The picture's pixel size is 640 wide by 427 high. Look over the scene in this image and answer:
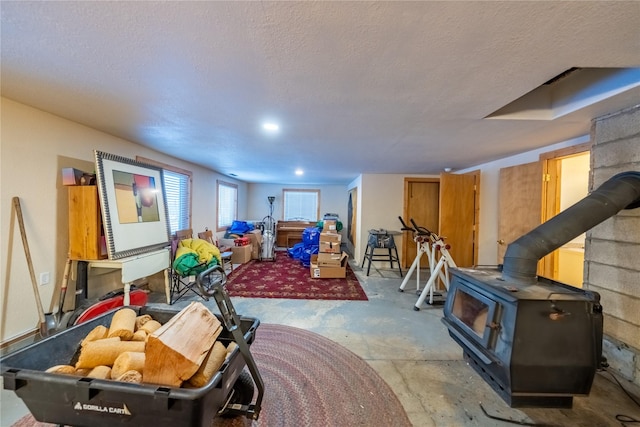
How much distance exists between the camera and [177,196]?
443 centimetres

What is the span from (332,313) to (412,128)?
86.3 inches

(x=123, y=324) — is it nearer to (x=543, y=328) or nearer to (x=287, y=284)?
(x=543, y=328)

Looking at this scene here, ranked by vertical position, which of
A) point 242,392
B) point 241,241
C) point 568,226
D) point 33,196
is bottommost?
point 242,392

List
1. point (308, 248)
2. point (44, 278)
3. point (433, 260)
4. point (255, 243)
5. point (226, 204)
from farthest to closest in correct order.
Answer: point (226, 204), point (255, 243), point (308, 248), point (433, 260), point (44, 278)

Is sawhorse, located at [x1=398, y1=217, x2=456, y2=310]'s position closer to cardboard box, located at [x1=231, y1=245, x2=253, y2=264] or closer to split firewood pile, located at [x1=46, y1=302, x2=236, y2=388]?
split firewood pile, located at [x1=46, y1=302, x2=236, y2=388]

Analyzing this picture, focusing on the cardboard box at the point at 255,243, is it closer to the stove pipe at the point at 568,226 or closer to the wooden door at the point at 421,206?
the wooden door at the point at 421,206

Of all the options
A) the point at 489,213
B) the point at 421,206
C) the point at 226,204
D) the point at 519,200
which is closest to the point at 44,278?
the point at 226,204

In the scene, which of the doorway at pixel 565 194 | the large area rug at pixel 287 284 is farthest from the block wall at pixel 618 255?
the large area rug at pixel 287 284

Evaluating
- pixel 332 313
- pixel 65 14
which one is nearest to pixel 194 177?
pixel 332 313

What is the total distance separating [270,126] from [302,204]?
5.83m

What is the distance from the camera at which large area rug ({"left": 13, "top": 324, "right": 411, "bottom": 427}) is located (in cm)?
150

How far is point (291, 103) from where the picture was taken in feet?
6.31

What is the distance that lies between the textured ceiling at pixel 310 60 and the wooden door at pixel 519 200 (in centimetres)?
62

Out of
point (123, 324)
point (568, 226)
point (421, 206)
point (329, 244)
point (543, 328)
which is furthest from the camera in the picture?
point (421, 206)
